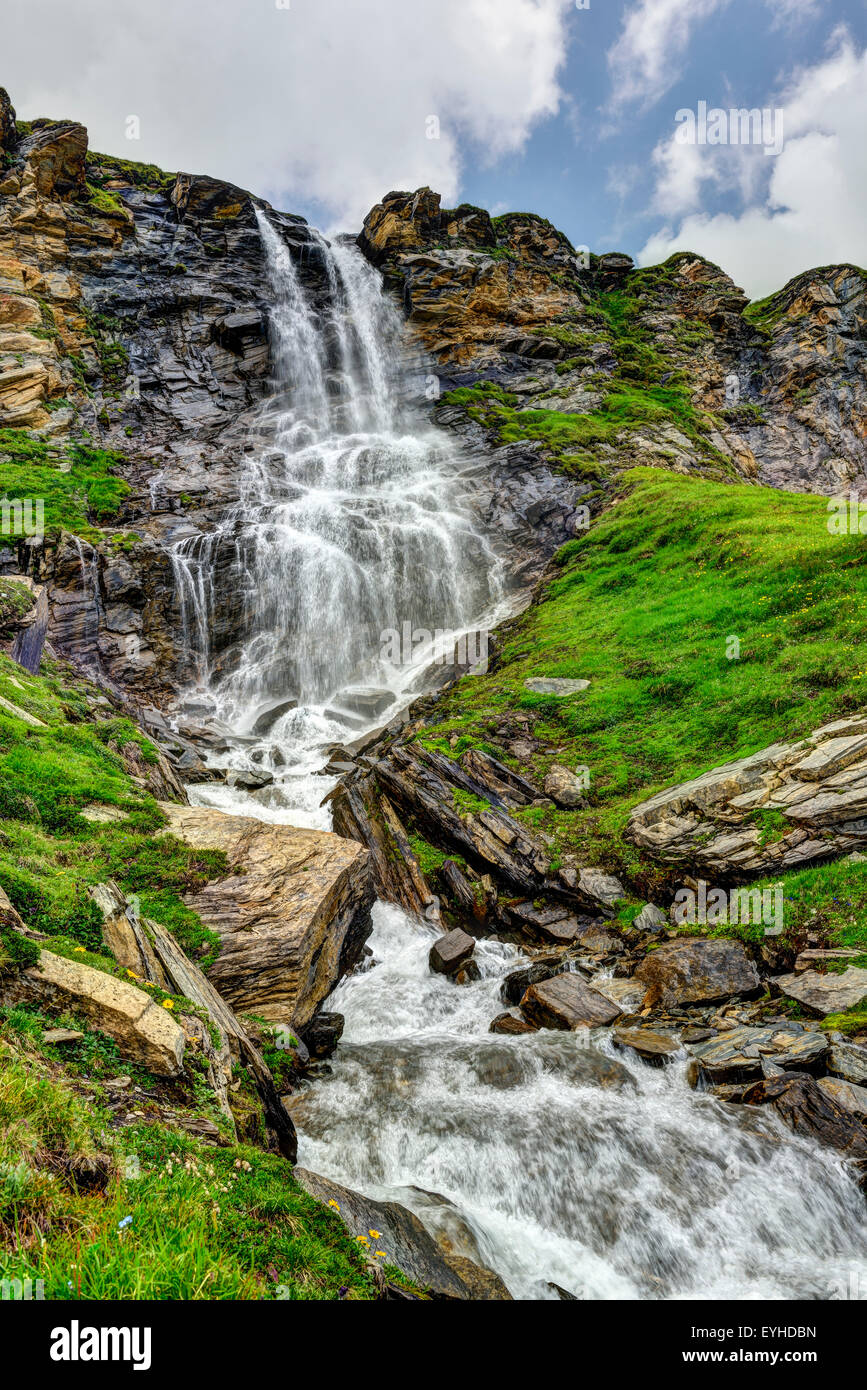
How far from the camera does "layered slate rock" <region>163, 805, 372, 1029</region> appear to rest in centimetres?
888

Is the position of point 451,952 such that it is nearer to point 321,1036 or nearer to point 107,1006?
point 321,1036

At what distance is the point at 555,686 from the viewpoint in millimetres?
18938

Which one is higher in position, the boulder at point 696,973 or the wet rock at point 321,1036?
the boulder at point 696,973

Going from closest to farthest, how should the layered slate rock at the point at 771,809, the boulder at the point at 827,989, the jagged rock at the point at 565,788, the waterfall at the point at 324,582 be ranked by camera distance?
the boulder at the point at 827,989 < the layered slate rock at the point at 771,809 < the jagged rock at the point at 565,788 < the waterfall at the point at 324,582

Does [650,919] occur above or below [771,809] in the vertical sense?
below

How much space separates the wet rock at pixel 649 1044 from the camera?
8.36 m

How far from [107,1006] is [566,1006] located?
6959 millimetres

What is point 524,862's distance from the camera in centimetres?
1324

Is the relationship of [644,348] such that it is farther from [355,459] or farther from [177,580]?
[177,580]

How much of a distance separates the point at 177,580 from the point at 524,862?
2262cm

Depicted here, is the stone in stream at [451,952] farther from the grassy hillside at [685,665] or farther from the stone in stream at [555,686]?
the stone in stream at [555,686]

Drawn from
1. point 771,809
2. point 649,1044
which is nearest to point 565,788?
point 771,809

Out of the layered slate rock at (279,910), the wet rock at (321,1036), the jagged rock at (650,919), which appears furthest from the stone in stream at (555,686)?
the wet rock at (321,1036)

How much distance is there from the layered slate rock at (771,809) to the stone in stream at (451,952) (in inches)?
155
